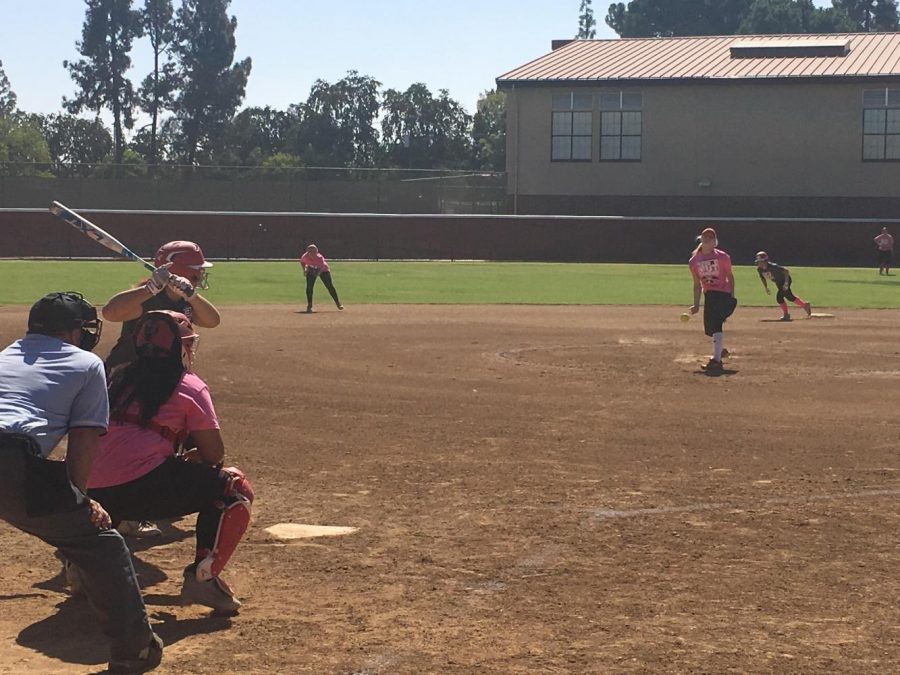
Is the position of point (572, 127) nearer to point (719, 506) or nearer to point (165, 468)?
point (719, 506)

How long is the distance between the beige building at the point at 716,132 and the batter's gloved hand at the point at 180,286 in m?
53.7

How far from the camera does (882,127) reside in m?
59.0

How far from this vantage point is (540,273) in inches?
1789

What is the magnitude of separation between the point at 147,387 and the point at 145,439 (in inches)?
10.8

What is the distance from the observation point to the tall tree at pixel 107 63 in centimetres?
10462

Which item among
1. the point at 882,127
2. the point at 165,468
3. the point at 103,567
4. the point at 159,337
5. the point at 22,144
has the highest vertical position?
the point at 22,144

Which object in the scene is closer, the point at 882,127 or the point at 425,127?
the point at 882,127

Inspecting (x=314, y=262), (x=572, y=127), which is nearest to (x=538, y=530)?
(x=314, y=262)

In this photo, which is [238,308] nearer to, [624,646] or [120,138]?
[624,646]

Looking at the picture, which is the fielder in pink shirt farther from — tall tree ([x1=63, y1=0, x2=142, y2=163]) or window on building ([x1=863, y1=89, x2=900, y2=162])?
tall tree ([x1=63, y1=0, x2=142, y2=163])

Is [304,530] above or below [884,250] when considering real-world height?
below

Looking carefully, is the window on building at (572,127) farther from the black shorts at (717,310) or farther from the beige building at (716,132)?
the black shorts at (717,310)

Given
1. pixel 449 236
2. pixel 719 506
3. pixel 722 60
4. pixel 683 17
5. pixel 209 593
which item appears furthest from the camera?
pixel 683 17

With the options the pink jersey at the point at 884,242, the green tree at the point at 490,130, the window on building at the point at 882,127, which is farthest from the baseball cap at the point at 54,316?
the green tree at the point at 490,130
